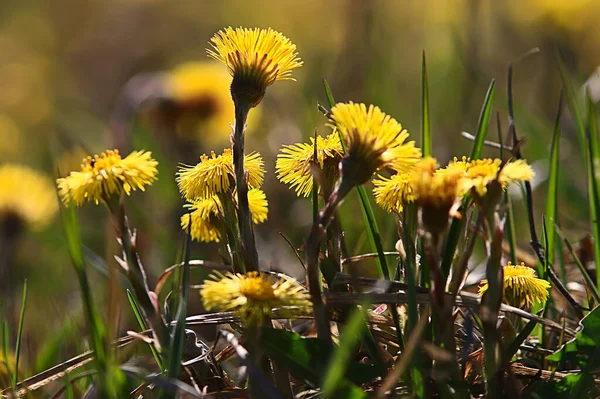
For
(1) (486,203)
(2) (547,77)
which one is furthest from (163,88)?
(1) (486,203)

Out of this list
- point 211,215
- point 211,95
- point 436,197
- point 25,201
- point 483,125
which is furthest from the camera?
point 211,95

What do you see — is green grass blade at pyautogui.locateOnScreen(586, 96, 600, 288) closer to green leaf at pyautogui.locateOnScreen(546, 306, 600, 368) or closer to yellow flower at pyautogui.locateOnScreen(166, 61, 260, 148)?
green leaf at pyautogui.locateOnScreen(546, 306, 600, 368)

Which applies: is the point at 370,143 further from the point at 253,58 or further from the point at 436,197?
the point at 253,58

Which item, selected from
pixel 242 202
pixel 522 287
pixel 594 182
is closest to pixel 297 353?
pixel 242 202

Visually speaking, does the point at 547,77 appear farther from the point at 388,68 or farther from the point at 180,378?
the point at 180,378

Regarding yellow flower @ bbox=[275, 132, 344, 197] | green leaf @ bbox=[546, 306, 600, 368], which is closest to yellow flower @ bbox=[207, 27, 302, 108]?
yellow flower @ bbox=[275, 132, 344, 197]

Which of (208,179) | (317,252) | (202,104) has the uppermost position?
(202,104)
